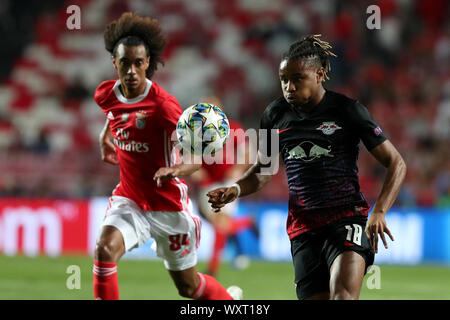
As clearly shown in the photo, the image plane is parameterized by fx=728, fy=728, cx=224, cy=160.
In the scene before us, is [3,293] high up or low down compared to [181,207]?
down

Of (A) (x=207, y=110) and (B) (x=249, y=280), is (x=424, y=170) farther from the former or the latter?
(A) (x=207, y=110)

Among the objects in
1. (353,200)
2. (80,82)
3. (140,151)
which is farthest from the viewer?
(80,82)

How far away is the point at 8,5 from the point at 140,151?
14738 millimetres

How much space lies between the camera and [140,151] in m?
5.50

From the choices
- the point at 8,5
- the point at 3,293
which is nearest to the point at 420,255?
the point at 3,293

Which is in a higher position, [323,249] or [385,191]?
[385,191]

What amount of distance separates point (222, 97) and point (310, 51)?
12429 millimetres

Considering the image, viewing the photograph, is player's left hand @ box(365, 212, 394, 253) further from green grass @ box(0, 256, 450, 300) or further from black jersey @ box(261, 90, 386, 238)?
green grass @ box(0, 256, 450, 300)

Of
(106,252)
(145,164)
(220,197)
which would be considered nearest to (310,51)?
(220,197)

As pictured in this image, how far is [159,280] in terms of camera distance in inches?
379

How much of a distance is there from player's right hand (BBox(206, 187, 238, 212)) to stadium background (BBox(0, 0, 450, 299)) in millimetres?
6158

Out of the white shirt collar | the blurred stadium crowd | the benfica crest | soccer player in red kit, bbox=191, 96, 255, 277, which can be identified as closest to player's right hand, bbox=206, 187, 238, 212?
the benfica crest

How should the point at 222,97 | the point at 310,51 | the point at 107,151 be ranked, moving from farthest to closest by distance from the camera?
the point at 222,97 → the point at 107,151 → the point at 310,51

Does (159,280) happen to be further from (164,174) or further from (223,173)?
(164,174)
